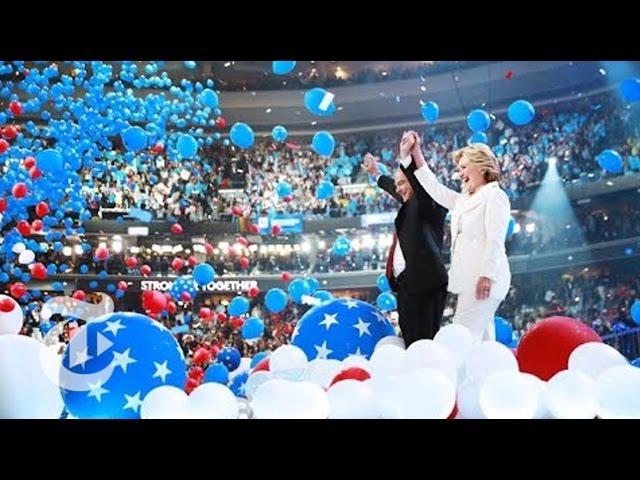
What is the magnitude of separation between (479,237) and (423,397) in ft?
4.05

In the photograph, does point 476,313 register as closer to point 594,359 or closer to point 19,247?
point 594,359

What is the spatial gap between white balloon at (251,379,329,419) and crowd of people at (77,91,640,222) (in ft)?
30.0

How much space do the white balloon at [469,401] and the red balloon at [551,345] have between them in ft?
2.76

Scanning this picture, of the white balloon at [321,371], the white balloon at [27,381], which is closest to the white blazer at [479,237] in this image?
the white balloon at [321,371]

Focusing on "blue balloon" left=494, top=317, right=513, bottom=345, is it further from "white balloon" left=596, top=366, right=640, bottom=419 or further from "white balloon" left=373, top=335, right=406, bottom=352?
"white balloon" left=596, top=366, right=640, bottom=419

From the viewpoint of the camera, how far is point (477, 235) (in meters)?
3.69

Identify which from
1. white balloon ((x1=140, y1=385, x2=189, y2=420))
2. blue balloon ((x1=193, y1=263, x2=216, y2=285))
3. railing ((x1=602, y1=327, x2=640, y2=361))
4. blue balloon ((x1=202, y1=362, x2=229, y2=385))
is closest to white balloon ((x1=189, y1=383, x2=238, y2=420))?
white balloon ((x1=140, y1=385, x2=189, y2=420))

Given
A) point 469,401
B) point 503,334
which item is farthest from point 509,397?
point 503,334

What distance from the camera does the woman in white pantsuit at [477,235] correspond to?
3568mm

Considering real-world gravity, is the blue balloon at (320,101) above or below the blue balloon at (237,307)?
above

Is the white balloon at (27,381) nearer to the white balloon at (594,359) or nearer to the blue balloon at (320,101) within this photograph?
the white balloon at (594,359)

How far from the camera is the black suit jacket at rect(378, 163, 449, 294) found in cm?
386
